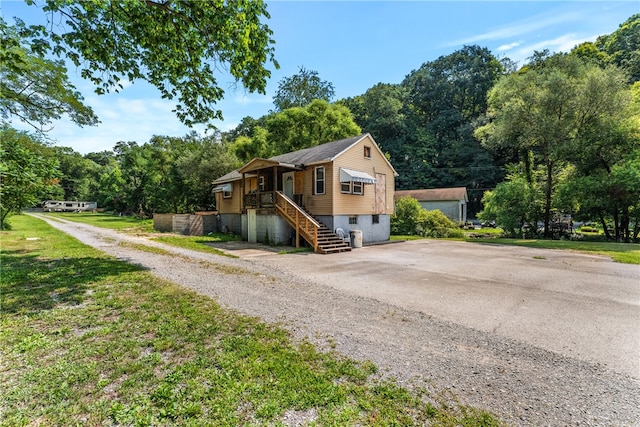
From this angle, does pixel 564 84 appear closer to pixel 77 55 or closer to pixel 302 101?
pixel 77 55

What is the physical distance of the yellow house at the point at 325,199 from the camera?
13.9 meters

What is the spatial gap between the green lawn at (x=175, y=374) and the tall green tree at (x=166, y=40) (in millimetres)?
5769

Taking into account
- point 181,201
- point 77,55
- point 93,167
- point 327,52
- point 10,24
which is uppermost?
point 93,167

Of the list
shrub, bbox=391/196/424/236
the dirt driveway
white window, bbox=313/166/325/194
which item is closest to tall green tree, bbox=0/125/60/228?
the dirt driveway

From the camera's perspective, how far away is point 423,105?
52.8m

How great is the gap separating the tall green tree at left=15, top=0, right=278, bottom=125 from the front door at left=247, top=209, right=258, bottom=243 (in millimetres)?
8316

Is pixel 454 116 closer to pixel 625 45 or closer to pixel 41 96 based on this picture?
pixel 625 45

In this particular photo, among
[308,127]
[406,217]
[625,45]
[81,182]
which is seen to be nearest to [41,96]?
[308,127]

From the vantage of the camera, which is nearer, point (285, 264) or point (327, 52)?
point (285, 264)

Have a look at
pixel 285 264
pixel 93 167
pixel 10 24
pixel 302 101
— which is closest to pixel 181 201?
pixel 302 101

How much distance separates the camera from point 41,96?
11.6 m

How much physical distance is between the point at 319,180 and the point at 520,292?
34.2 ft

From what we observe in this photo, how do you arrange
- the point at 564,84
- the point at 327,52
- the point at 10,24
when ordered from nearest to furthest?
the point at 10,24, the point at 327,52, the point at 564,84

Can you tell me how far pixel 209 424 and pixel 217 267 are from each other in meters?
6.53
